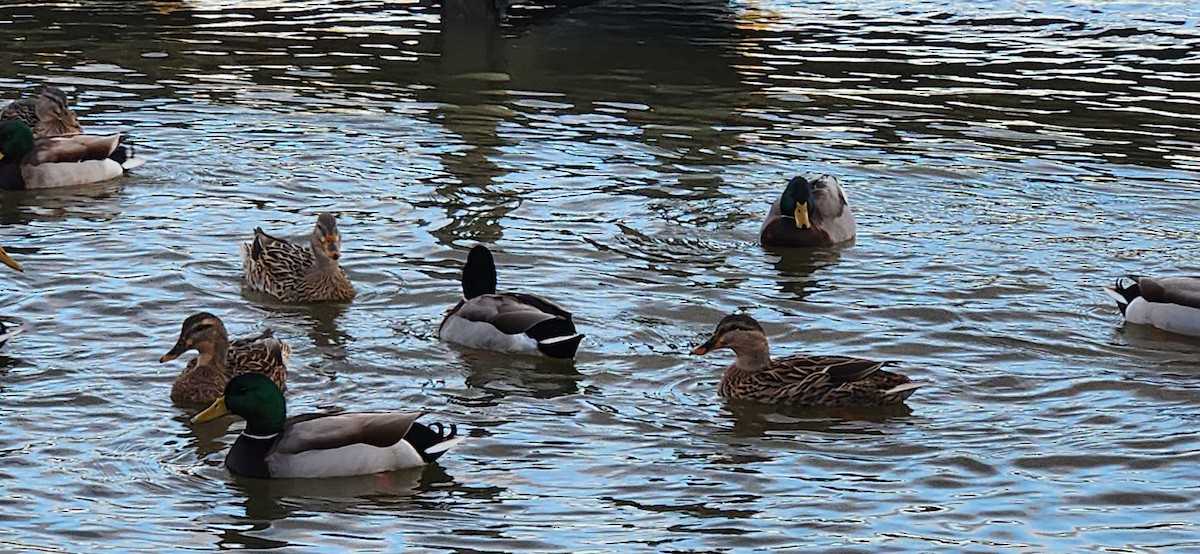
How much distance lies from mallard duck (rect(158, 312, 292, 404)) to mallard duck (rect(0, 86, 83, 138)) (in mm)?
7655

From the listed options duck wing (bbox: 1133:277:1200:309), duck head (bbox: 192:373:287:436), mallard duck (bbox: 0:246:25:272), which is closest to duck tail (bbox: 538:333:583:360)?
duck head (bbox: 192:373:287:436)

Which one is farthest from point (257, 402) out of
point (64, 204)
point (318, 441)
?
point (64, 204)

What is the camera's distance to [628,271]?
47.1ft

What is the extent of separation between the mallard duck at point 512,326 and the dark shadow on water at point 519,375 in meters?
0.07

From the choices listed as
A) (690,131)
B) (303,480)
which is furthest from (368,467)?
(690,131)

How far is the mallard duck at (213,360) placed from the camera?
11062 millimetres

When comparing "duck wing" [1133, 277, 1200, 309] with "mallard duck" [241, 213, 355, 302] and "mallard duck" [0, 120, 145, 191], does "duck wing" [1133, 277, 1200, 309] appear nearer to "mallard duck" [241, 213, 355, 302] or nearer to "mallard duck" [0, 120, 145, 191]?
"mallard duck" [241, 213, 355, 302]

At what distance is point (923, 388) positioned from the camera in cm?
1169

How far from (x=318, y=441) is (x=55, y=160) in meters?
8.65

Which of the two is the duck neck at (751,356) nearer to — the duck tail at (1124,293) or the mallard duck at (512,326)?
the mallard duck at (512,326)

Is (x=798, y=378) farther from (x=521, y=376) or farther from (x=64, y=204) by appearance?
(x=64, y=204)

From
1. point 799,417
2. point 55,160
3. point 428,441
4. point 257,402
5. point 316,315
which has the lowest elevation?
point 799,417

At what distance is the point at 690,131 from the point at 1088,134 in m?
4.07

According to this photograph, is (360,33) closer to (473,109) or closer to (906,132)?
(473,109)
